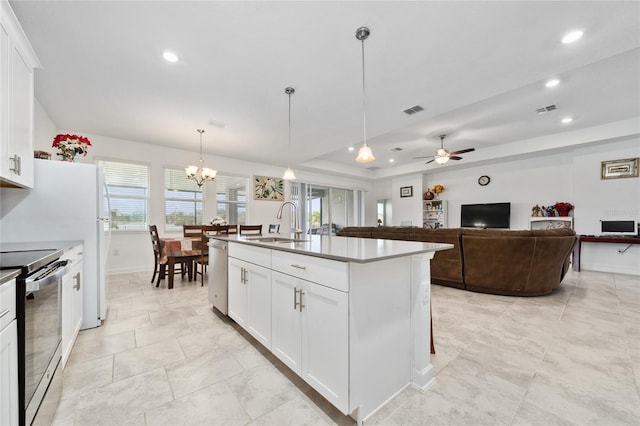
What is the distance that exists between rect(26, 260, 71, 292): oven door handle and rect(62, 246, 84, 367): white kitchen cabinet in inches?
15.7

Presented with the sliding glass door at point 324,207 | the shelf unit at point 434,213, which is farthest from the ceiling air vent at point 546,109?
the sliding glass door at point 324,207

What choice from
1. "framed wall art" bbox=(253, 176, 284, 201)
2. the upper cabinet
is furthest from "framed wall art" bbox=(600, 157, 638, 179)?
the upper cabinet

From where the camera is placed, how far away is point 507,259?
3303mm

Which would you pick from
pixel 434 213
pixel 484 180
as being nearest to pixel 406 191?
pixel 434 213

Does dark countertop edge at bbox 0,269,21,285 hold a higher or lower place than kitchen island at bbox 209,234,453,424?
higher

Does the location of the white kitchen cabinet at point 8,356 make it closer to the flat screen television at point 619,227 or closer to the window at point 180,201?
the window at point 180,201

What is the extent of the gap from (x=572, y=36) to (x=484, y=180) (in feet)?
17.5

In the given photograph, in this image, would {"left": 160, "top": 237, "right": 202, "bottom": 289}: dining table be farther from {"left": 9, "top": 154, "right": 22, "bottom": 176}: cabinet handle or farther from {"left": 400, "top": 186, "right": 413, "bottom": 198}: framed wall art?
{"left": 400, "top": 186, "right": 413, "bottom": 198}: framed wall art

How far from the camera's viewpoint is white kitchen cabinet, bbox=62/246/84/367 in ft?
5.62

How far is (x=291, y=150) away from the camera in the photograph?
5.64 m

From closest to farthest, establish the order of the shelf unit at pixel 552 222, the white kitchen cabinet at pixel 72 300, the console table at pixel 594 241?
the white kitchen cabinet at pixel 72 300 → the console table at pixel 594 241 → the shelf unit at pixel 552 222

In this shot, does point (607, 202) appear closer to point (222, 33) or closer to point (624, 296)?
point (624, 296)

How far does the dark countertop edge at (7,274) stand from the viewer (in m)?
0.89

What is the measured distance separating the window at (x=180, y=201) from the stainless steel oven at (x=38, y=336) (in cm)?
437
